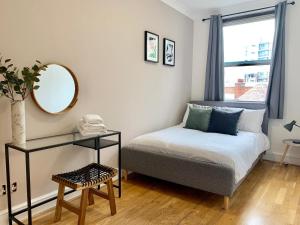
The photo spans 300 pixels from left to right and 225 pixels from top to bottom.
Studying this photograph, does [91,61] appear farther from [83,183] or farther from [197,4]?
[197,4]

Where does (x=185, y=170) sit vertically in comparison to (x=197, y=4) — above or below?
below

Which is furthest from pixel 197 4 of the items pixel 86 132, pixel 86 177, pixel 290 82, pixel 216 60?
pixel 86 177

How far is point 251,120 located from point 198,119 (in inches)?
30.5

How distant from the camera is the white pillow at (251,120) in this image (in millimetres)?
3383

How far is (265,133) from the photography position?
11.7 feet

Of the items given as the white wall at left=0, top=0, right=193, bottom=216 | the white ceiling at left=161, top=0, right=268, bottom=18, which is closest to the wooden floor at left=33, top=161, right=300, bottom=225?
the white wall at left=0, top=0, right=193, bottom=216

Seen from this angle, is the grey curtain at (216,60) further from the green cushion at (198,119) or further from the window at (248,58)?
the green cushion at (198,119)

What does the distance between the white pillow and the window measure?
485mm

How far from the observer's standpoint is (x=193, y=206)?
2.29 meters

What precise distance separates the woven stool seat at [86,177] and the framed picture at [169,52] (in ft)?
6.59

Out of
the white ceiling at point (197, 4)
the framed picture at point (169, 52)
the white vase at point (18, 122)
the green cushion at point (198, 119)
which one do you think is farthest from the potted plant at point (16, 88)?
the white ceiling at point (197, 4)

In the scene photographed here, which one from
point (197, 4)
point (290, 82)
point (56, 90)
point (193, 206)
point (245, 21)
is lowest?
point (193, 206)

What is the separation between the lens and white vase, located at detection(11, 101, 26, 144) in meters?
1.74

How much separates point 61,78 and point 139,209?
1433 mm
